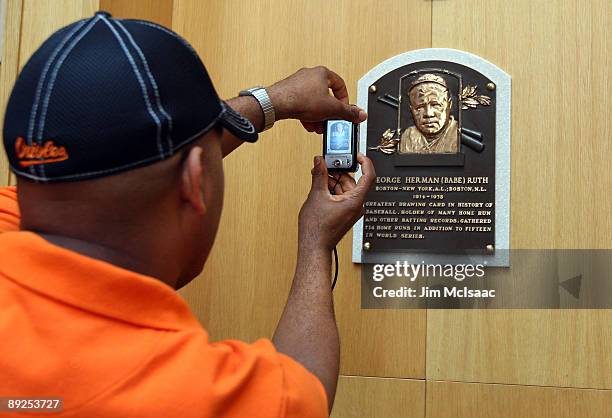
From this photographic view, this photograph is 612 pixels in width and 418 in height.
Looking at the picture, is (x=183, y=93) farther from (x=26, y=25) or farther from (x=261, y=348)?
(x=26, y=25)

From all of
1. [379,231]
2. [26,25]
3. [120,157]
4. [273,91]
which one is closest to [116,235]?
[120,157]

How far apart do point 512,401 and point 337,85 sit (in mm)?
915

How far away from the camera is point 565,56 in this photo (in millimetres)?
1986

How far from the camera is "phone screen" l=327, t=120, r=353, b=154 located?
1746mm

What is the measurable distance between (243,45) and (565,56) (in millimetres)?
926

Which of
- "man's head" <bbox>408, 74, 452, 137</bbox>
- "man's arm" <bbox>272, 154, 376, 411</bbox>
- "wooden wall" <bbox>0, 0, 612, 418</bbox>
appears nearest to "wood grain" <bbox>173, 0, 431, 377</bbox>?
"wooden wall" <bbox>0, 0, 612, 418</bbox>

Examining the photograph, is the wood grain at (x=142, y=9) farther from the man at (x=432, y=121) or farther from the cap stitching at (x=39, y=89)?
the cap stitching at (x=39, y=89)

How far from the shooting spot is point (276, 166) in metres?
2.21

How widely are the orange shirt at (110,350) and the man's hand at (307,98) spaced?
735mm

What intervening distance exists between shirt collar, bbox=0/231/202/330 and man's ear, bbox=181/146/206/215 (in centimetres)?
13

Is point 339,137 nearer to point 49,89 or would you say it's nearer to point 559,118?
point 559,118

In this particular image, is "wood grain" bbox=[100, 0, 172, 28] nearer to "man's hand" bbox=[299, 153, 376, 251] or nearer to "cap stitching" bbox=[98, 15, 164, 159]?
"man's hand" bbox=[299, 153, 376, 251]

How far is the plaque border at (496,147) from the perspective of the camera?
1984mm

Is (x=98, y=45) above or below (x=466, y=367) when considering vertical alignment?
above
